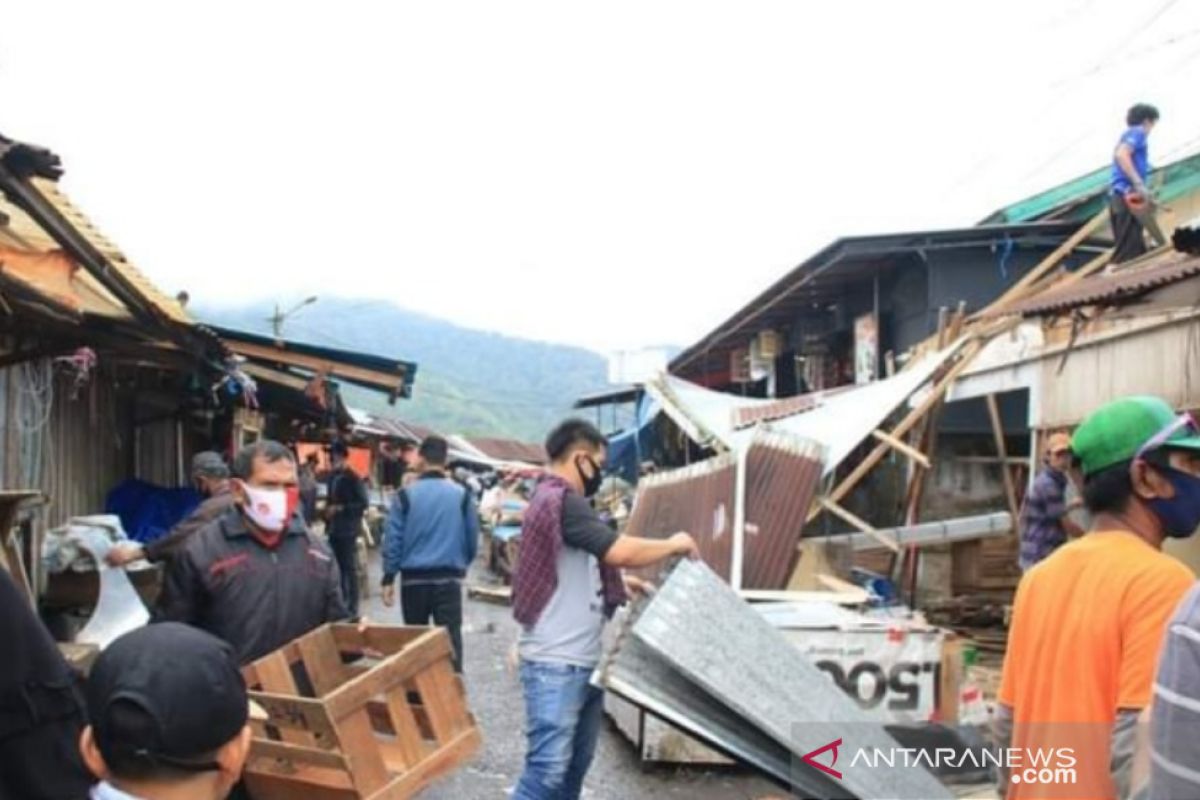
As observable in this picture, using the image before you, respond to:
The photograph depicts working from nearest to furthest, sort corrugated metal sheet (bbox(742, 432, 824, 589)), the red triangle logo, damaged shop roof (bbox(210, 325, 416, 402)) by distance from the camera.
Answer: the red triangle logo < corrugated metal sheet (bbox(742, 432, 824, 589)) < damaged shop roof (bbox(210, 325, 416, 402))

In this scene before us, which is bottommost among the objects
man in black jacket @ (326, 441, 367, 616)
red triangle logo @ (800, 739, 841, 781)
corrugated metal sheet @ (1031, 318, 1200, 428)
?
man in black jacket @ (326, 441, 367, 616)

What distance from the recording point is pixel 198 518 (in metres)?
5.47

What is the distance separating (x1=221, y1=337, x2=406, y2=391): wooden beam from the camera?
32.3 feet

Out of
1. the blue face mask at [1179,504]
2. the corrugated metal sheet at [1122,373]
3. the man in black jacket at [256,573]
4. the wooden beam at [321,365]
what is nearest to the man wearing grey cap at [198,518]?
the man in black jacket at [256,573]

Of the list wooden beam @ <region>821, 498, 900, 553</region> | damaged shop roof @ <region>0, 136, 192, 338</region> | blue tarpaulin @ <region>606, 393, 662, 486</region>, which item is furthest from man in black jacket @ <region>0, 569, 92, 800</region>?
blue tarpaulin @ <region>606, 393, 662, 486</region>

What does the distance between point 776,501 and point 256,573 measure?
→ 18.0 feet

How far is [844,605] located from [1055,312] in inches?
93.5

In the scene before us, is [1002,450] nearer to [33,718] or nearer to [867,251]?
[867,251]

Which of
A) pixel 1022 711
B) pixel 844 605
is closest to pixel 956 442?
pixel 844 605

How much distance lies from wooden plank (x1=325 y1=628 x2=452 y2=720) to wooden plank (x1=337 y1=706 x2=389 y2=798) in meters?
0.04

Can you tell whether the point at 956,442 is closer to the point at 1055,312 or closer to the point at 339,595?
the point at 1055,312

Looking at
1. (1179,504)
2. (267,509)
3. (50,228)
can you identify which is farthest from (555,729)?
(50,228)

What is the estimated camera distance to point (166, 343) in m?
6.77

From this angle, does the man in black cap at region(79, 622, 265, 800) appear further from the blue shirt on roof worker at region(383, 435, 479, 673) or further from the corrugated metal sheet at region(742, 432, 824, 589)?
the corrugated metal sheet at region(742, 432, 824, 589)
